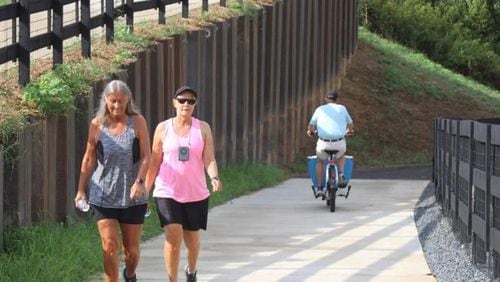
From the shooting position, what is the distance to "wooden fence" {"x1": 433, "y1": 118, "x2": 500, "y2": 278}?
32.9ft

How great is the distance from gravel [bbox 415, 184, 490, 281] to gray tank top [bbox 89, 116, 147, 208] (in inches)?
122

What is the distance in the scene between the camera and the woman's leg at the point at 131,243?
9.30 metres

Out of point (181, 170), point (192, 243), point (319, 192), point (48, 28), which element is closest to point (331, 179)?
point (319, 192)

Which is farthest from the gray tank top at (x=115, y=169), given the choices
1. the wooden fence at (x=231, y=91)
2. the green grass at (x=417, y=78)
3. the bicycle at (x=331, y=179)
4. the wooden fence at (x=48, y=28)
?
the green grass at (x=417, y=78)

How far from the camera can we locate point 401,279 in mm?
10953

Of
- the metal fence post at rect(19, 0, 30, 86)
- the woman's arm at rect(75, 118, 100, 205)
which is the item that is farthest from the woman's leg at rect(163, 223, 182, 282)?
the metal fence post at rect(19, 0, 30, 86)

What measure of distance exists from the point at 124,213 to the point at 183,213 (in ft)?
2.09

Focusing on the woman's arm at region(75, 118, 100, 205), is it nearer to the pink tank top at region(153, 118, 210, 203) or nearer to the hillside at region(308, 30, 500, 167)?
the pink tank top at region(153, 118, 210, 203)

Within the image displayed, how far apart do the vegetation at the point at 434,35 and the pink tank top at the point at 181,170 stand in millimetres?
40560

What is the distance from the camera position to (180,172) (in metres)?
9.62

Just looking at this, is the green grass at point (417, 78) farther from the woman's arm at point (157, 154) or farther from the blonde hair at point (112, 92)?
the blonde hair at point (112, 92)

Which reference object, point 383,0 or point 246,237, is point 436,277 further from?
point 383,0

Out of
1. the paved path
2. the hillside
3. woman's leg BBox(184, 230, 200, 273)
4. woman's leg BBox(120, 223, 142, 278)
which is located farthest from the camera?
the hillside

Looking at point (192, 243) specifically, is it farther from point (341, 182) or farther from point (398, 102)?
point (398, 102)
